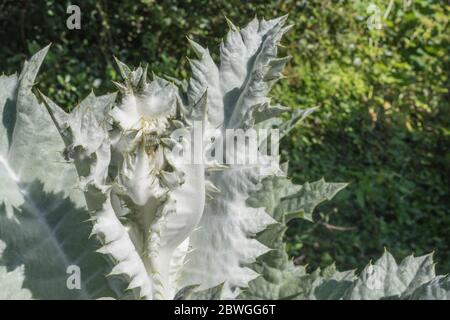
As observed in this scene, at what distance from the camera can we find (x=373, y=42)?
4.76 meters

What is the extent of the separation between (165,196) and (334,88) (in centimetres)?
348

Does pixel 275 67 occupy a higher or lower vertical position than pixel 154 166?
higher

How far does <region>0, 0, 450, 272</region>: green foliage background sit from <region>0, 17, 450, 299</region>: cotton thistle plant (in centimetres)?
240

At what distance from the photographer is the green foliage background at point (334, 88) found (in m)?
3.86

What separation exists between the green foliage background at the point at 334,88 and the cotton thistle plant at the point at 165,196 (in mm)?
2398

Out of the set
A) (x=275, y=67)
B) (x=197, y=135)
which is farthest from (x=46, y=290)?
(x=275, y=67)

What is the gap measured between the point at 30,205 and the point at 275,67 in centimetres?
52

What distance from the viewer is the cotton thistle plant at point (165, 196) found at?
3.34 ft

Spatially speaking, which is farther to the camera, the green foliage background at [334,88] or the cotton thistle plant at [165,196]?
the green foliage background at [334,88]

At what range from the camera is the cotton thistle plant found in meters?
1.02

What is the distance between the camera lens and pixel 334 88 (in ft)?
14.4

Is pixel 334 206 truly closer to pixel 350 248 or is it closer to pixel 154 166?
pixel 350 248

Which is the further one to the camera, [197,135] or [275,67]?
[275,67]
